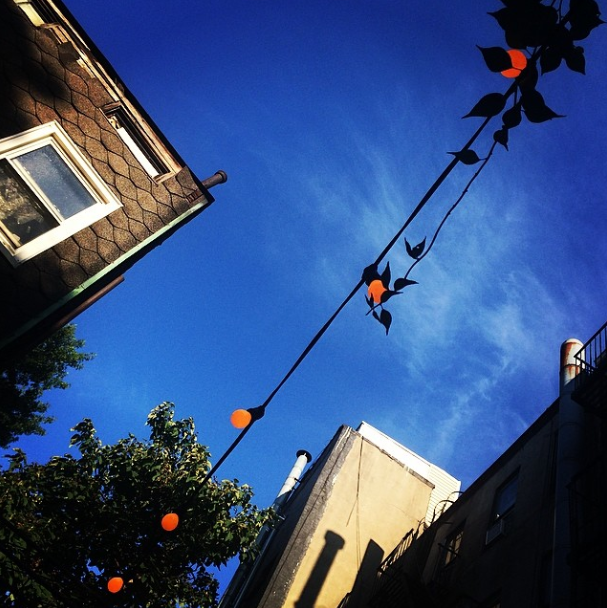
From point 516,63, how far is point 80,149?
6886 millimetres

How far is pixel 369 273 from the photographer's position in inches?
142

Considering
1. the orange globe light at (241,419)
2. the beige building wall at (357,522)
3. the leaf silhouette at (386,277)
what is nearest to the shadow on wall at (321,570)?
the beige building wall at (357,522)

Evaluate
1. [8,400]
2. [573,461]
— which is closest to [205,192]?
[573,461]

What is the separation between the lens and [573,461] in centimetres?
841

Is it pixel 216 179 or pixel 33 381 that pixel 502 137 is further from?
pixel 33 381

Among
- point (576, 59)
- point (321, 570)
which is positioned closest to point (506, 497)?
point (321, 570)

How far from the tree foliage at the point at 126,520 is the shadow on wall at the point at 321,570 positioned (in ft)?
9.41

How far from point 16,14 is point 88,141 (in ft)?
7.64

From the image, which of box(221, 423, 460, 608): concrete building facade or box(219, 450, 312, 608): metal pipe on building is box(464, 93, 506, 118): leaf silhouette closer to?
box(221, 423, 460, 608): concrete building facade

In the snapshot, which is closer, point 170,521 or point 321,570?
point 170,521

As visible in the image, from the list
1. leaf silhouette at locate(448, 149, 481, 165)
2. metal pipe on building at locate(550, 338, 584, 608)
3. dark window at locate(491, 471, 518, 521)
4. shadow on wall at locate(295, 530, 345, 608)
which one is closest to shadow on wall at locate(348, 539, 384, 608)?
shadow on wall at locate(295, 530, 345, 608)

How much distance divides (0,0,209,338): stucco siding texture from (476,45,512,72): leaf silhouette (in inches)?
249

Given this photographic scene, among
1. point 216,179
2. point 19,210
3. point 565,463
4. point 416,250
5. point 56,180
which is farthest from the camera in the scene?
point 216,179

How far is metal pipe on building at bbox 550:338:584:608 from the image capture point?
21.6 ft
